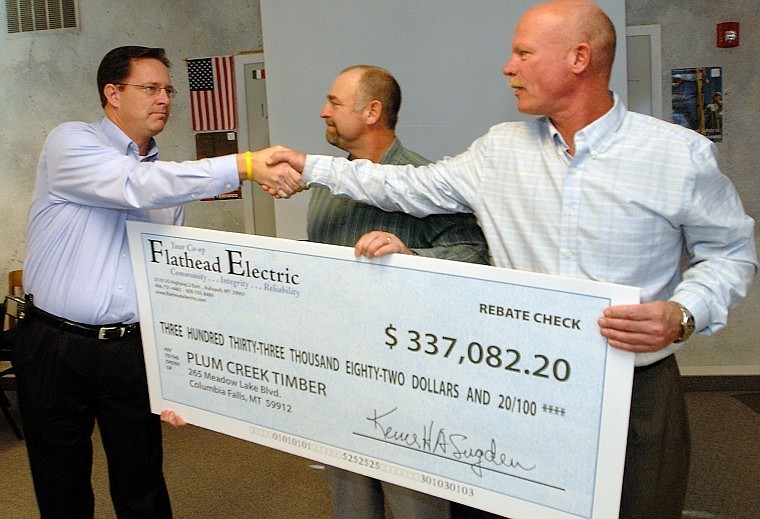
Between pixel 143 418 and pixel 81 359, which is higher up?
pixel 81 359

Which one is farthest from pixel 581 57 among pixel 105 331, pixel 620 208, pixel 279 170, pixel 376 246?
pixel 105 331

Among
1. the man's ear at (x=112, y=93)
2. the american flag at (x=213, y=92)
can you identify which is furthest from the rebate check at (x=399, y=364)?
the american flag at (x=213, y=92)

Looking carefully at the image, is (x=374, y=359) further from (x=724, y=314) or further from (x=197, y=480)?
(x=197, y=480)

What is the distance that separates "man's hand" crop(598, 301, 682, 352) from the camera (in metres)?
1.45

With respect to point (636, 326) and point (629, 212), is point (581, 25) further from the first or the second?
point (636, 326)

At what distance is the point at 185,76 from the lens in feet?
16.3

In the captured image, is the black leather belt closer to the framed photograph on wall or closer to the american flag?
the american flag

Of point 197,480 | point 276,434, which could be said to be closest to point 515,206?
point 276,434

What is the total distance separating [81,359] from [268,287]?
2.60 feet

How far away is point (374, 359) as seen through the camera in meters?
1.81

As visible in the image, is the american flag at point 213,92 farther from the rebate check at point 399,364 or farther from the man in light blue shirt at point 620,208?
the man in light blue shirt at point 620,208

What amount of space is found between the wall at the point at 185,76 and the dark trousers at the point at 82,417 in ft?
9.06
